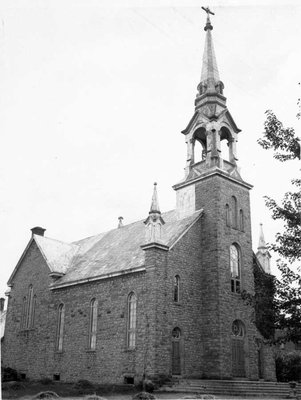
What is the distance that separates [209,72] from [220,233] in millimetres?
13828

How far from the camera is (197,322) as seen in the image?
94.8ft

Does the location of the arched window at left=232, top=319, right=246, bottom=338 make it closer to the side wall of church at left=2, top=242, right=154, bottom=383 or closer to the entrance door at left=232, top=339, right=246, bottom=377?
the entrance door at left=232, top=339, right=246, bottom=377

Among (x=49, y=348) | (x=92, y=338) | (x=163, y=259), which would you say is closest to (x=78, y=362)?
(x=92, y=338)

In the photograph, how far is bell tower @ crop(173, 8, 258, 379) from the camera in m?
28.6

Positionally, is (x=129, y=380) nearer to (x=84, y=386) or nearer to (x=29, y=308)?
(x=84, y=386)

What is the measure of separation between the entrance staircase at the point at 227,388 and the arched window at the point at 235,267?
246 inches

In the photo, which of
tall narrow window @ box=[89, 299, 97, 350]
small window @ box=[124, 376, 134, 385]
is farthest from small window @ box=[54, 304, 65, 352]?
small window @ box=[124, 376, 134, 385]

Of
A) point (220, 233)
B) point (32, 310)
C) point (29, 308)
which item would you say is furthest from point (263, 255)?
point (29, 308)

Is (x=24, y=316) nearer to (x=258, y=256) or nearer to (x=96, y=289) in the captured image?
(x=96, y=289)

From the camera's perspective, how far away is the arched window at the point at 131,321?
28172 millimetres

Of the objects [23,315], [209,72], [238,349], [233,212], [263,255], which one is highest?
[209,72]

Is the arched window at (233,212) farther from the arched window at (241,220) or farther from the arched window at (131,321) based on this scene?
the arched window at (131,321)

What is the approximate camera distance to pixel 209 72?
37031 mm

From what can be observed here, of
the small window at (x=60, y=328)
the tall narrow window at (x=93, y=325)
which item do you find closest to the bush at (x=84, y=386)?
the tall narrow window at (x=93, y=325)
